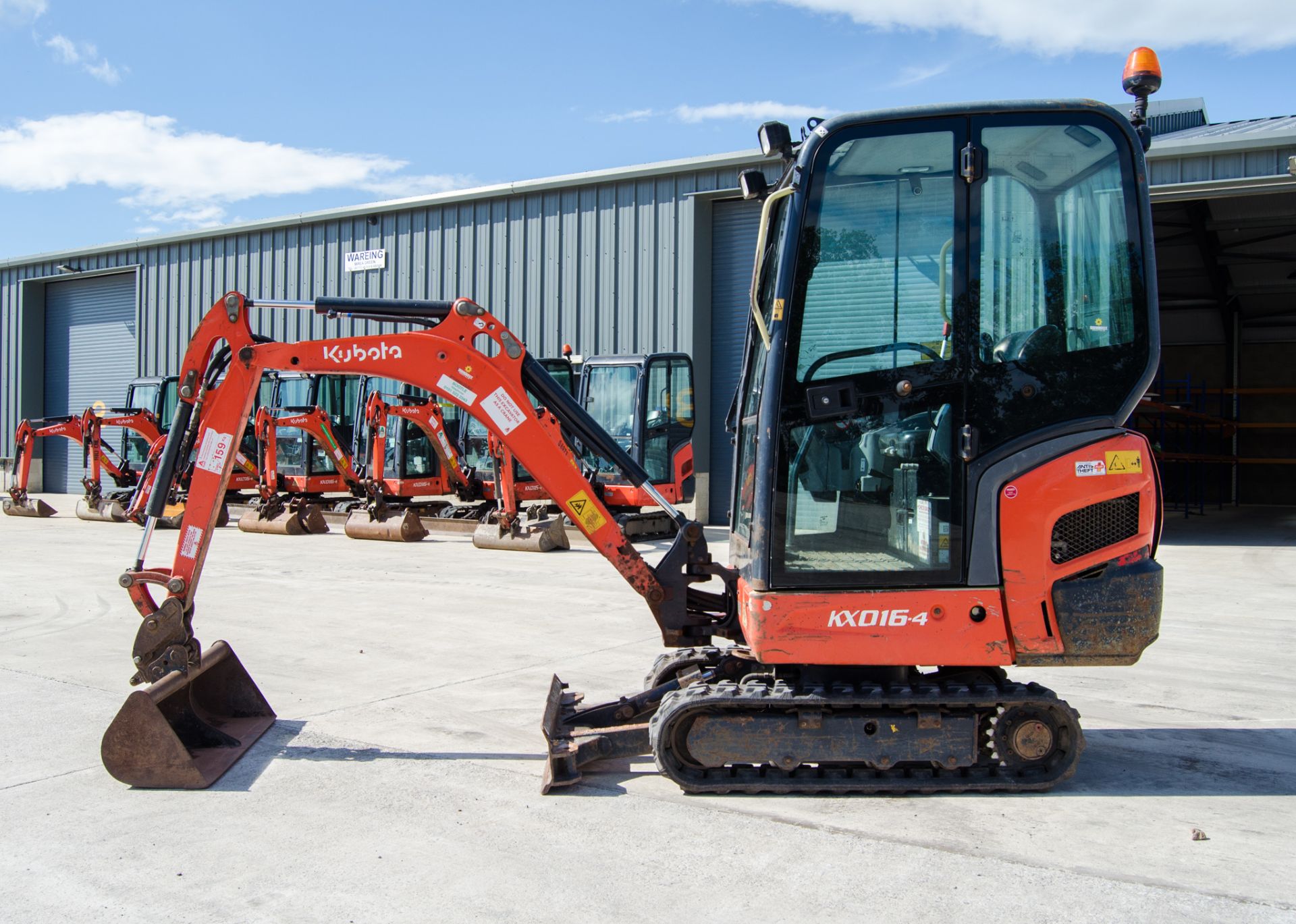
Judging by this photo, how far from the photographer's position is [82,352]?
102 feet

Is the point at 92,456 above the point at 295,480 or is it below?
above

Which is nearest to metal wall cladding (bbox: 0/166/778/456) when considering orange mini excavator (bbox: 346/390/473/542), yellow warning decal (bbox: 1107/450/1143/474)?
orange mini excavator (bbox: 346/390/473/542)

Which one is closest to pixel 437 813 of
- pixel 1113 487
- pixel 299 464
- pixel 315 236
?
pixel 1113 487

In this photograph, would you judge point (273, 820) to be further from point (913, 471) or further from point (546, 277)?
point (546, 277)

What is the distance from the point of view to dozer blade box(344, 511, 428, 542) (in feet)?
54.4

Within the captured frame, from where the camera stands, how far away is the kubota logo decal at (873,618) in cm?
471

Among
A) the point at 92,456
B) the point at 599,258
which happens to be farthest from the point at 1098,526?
the point at 92,456

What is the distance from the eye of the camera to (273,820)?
462 centimetres

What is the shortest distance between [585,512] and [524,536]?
9.88 metres

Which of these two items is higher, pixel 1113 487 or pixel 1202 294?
pixel 1202 294

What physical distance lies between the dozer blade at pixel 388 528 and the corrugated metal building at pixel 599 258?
5172 mm

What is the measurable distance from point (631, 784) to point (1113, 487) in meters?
2.47

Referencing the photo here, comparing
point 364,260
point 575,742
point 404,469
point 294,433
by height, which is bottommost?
point 575,742

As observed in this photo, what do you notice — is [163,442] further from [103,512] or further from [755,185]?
[755,185]
